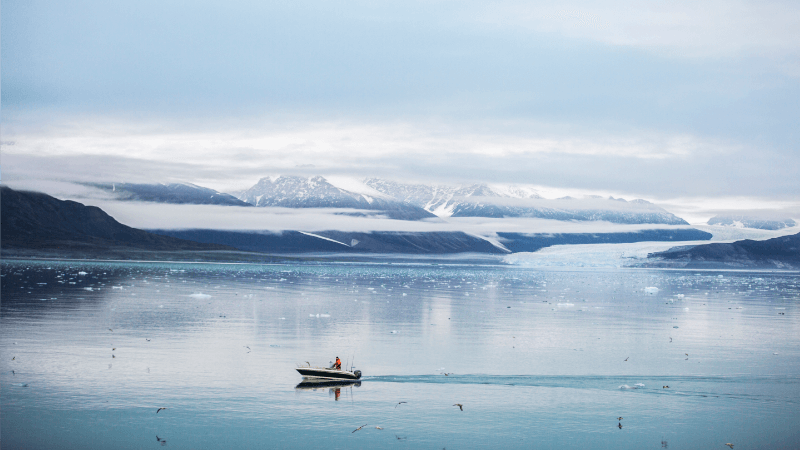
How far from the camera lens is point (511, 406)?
17.0 meters

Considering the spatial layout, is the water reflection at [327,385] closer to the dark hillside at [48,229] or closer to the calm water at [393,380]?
the calm water at [393,380]

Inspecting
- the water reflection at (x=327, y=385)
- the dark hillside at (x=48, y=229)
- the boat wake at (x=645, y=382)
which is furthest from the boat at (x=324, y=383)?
the dark hillside at (x=48, y=229)

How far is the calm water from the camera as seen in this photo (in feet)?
48.0

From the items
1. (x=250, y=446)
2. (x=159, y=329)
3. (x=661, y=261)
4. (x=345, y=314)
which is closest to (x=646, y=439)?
(x=250, y=446)

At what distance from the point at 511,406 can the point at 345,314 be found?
19822 mm

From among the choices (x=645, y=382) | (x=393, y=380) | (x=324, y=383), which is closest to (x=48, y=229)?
(x=324, y=383)

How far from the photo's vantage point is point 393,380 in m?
19.5

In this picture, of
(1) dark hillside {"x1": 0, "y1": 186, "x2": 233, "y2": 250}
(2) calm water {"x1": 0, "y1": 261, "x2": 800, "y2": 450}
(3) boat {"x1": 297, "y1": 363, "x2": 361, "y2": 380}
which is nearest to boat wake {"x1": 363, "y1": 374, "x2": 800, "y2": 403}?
(2) calm water {"x1": 0, "y1": 261, "x2": 800, "y2": 450}

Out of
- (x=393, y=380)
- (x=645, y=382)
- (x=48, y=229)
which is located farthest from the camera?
(x=48, y=229)

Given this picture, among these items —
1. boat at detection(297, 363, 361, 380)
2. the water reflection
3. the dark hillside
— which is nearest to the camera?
the water reflection

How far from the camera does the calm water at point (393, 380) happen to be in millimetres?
14641

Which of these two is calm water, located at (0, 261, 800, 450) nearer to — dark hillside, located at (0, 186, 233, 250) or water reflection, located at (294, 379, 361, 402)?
water reflection, located at (294, 379, 361, 402)

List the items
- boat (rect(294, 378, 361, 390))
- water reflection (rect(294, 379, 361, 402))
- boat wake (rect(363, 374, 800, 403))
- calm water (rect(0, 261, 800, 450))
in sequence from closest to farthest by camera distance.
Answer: calm water (rect(0, 261, 800, 450))
water reflection (rect(294, 379, 361, 402))
boat (rect(294, 378, 361, 390))
boat wake (rect(363, 374, 800, 403))

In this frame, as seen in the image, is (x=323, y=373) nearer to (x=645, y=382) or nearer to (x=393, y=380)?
(x=393, y=380)
